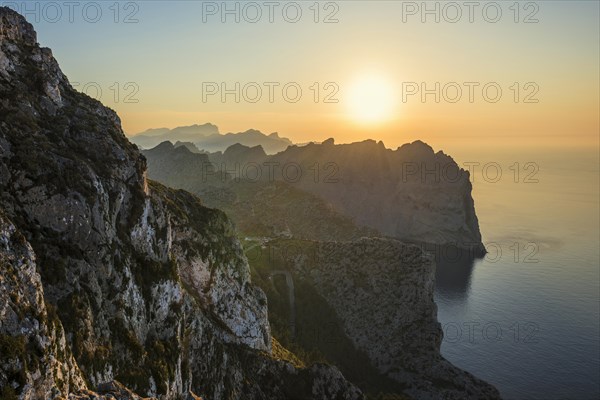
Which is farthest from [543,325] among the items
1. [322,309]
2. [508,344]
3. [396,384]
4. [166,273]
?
[166,273]

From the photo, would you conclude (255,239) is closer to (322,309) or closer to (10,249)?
(322,309)

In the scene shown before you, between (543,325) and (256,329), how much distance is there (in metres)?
129

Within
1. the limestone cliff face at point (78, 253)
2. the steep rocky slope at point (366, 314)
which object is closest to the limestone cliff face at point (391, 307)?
the steep rocky slope at point (366, 314)

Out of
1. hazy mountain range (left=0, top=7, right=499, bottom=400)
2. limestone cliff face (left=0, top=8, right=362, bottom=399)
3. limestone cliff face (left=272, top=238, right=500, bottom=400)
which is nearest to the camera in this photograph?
limestone cliff face (left=0, top=8, right=362, bottom=399)

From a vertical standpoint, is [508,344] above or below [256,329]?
below

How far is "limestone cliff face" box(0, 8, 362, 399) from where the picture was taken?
83.1 ft

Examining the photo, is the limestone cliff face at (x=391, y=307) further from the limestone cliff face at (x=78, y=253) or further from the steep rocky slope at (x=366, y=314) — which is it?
the limestone cliff face at (x=78, y=253)

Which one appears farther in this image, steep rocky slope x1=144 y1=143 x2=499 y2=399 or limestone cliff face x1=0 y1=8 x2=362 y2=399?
steep rocky slope x1=144 y1=143 x2=499 y2=399

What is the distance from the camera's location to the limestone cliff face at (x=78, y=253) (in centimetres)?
2534

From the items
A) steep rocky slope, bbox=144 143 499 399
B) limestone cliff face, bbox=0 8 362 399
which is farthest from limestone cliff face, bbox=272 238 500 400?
limestone cliff face, bbox=0 8 362 399

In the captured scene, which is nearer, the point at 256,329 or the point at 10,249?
the point at 10,249

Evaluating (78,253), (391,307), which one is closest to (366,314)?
(391,307)

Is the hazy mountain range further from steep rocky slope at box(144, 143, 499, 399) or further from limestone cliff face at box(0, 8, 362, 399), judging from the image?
steep rocky slope at box(144, 143, 499, 399)

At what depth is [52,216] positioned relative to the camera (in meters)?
32.8
